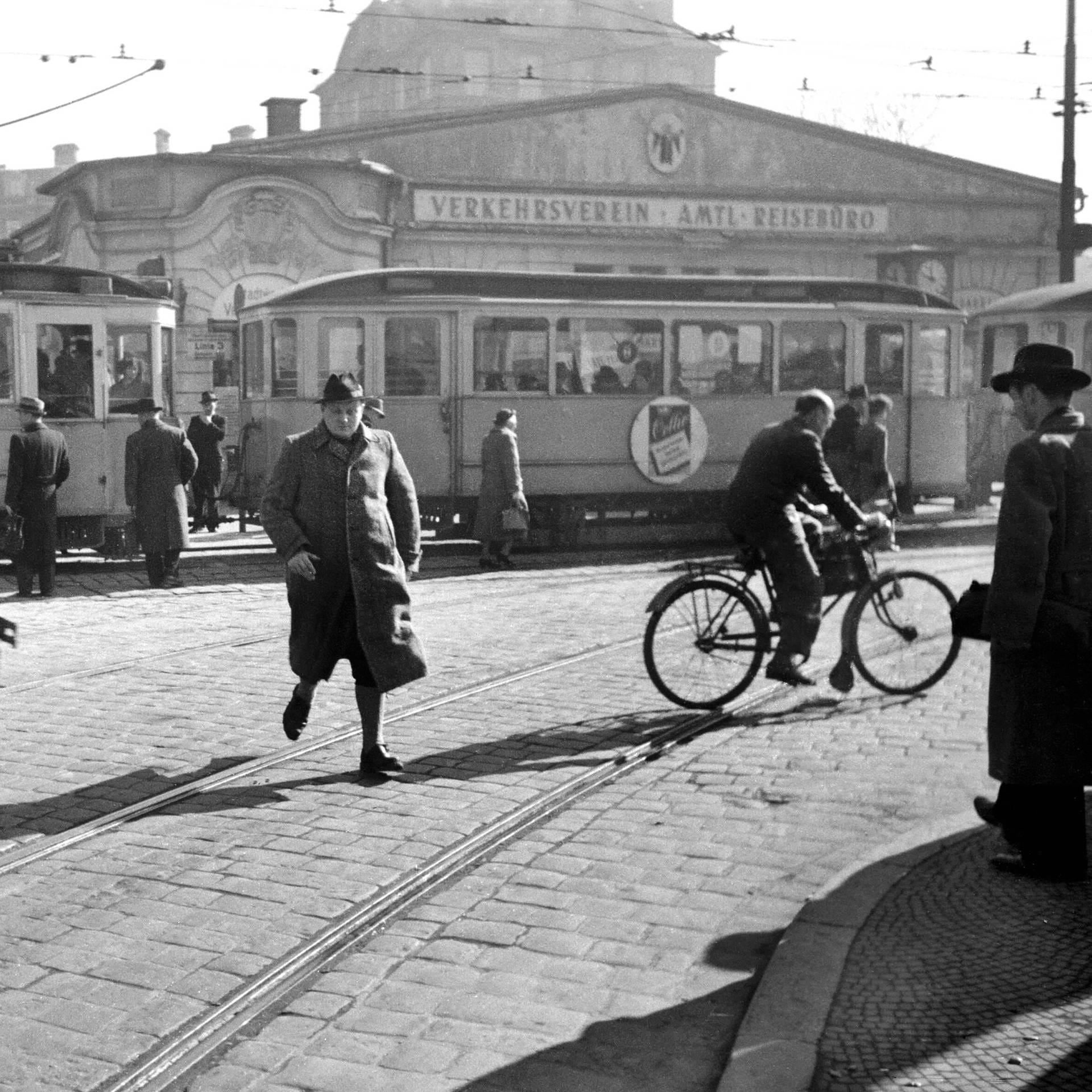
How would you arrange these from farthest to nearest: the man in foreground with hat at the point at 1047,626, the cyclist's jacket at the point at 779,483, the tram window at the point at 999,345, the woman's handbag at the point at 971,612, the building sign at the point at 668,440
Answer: the tram window at the point at 999,345 → the building sign at the point at 668,440 → the cyclist's jacket at the point at 779,483 → the woman's handbag at the point at 971,612 → the man in foreground with hat at the point at 1047,626

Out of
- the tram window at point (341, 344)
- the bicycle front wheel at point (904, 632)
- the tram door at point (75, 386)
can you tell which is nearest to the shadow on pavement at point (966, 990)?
the bicycle front wheel at point (904, 632)

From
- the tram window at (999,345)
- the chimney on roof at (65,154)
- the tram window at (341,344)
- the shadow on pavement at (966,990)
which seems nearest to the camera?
the shadow on pavement at (966,990)

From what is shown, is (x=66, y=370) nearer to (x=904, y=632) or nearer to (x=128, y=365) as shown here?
(x=128, y=365)

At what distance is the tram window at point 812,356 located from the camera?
19.8m

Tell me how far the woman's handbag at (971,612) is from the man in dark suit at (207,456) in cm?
1572

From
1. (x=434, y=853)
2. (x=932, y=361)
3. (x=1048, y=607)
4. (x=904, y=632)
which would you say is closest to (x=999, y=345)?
(x=932, y=361)

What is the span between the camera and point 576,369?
1894 cm

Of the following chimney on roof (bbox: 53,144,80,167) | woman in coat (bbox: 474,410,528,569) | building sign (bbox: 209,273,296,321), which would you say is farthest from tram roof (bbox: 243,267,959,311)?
chimney on roof (bbox: 53,144,80,167)

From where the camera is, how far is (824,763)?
7539 millimetres

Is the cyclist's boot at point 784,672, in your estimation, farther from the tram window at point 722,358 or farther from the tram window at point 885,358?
the tram window at point 885,358

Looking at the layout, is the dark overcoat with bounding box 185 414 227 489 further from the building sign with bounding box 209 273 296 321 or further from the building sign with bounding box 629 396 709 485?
the building sign with bounding box 209 273 296 321

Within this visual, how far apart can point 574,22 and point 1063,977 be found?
63.8 metres

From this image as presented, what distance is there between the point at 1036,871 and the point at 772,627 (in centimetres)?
369

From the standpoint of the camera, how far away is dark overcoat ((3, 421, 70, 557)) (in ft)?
46.5
